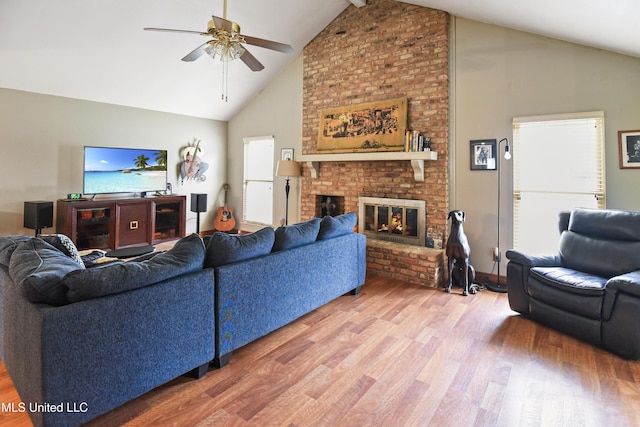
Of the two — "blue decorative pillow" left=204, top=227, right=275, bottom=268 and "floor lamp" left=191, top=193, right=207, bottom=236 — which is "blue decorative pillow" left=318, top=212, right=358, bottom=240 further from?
"floor lamp" left=191, top=193, right=207, bottom=236

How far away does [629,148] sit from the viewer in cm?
340

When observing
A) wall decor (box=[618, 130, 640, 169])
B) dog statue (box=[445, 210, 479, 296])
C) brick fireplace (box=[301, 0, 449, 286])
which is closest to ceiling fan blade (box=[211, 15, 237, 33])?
brick fireplace (box=[301, 0, 449, 286])

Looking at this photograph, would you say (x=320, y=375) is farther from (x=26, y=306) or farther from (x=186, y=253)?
(x=26, y=306)

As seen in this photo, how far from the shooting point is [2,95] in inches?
177

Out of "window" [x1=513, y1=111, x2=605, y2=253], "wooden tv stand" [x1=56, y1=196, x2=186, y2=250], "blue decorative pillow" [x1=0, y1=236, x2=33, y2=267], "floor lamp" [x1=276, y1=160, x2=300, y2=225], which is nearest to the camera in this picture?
"blue decorative pillow" [x1=0, y1=236, x2=33, y2=267]

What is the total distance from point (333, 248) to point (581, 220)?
2.41 meters

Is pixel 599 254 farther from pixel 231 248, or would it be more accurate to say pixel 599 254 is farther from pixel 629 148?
pixel 231 248

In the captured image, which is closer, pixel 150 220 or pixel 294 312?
pixel 294 312

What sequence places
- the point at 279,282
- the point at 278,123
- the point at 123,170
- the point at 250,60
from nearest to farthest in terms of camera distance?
the point at 279,282 → the point at 250,60 → the point at 123,170 → the point at 278,123

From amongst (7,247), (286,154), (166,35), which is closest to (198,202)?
(286,154)

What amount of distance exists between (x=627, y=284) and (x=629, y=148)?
68.7 inches

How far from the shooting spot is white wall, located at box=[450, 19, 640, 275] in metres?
3.45

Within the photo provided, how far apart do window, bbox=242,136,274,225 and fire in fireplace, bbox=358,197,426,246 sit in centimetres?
218

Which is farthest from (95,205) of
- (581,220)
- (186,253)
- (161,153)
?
(581,220)
